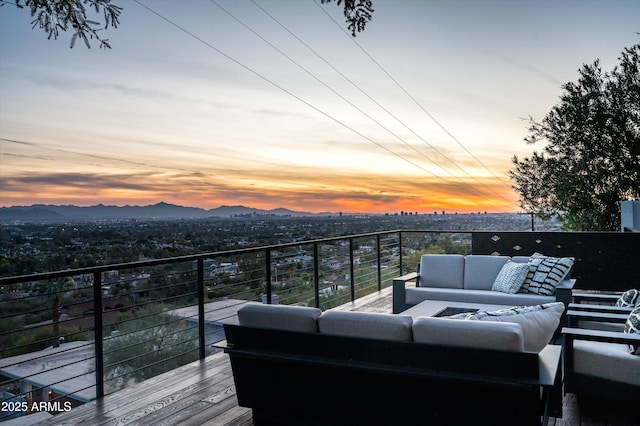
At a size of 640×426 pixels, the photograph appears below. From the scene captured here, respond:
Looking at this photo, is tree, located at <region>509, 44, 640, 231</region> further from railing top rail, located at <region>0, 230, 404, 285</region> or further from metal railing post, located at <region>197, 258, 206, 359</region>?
metal railing post, located at <region>197, 258, 206, 359</region>

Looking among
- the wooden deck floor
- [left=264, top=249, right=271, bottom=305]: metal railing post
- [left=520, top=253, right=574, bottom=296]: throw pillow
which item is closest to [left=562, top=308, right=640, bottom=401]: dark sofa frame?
the wooden deck floor

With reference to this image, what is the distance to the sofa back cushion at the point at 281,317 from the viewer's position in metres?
2.66

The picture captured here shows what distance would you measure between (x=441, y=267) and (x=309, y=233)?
2.12m

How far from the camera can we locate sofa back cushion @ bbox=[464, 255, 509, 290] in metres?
5.79

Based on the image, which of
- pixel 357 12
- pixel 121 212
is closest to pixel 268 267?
pixel 357 12

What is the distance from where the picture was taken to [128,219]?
8.84m

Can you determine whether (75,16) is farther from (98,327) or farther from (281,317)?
(98,327)

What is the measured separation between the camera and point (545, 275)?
17.4ft

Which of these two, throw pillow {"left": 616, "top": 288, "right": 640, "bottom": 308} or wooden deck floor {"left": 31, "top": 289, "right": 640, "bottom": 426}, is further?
throw pillow {"left": 616, "top": 288, "right": 640, "bottom": 308}

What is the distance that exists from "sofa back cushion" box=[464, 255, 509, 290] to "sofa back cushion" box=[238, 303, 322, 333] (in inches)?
143

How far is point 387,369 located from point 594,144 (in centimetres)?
1165

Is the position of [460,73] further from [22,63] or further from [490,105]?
[22,63]

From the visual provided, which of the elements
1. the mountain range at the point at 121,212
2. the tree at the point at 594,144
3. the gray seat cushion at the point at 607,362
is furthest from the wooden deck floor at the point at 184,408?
the tree at the point at 594,144

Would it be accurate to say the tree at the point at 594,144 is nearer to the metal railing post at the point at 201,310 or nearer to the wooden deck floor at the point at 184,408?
the wooden deck floor at the point at 184,408
